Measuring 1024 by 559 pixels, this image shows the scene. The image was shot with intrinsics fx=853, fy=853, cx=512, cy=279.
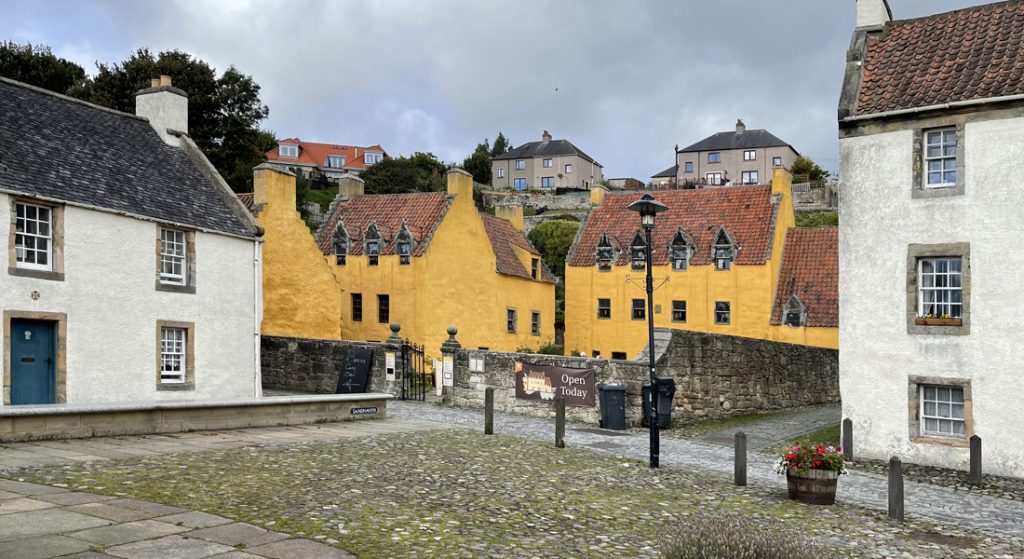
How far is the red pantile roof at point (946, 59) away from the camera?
18422 mm

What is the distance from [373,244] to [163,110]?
44.6 feet

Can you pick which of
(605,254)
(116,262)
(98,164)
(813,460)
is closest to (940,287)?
(813,460)

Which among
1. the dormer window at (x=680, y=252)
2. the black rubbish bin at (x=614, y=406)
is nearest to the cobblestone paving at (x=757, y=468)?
the black rubbish bin at (x=614, y=406)

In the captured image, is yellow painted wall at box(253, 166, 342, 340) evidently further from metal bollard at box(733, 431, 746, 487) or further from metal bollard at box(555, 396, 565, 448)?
metal bollard at box(733, 431, 746, 487)

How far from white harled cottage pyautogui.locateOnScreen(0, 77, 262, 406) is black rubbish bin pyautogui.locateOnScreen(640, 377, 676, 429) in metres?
11.5

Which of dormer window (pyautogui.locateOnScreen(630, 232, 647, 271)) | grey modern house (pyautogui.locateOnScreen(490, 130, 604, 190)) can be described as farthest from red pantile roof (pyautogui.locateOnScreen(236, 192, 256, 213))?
grey modern house (pyautogui.locateOnScreen(490, 130, 604, 190))

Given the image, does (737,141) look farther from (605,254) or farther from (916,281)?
(916,281)

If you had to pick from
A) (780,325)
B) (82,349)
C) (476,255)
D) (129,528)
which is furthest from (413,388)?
(780,325)

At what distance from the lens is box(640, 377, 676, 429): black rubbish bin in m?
21.0

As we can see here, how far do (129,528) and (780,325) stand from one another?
3732 cm

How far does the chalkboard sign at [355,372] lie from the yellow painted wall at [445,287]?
10.1 m

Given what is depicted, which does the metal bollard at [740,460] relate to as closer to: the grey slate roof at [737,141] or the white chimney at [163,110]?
the white chimney at [163,110]

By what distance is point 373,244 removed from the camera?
1561 inches

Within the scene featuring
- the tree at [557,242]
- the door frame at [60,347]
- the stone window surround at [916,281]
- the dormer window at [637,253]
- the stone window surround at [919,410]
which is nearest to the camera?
the stone window surround at [919,410]
